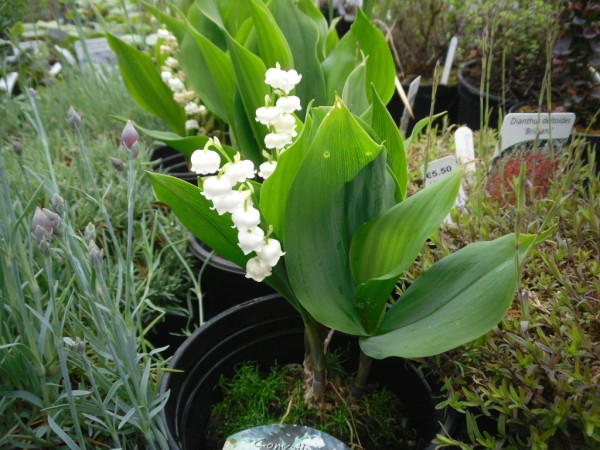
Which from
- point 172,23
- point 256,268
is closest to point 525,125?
point 256,268

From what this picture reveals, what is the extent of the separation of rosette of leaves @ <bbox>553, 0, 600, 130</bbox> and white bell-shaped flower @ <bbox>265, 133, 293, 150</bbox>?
42.0 inches

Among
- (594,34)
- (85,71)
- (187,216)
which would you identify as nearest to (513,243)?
(187,216)

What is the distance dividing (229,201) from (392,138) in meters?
0.30

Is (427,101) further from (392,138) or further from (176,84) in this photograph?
(392,138)

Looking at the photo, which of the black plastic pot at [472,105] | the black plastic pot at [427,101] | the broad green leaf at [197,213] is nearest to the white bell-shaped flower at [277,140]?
the broad green leaf at [197,213]

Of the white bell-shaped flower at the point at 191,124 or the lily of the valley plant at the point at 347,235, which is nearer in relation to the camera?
the lily of the valley plant at the point at 347,235

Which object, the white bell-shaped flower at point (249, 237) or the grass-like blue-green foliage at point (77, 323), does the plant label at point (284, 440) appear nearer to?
the grass-like blue-green foliage at point (77, 323)

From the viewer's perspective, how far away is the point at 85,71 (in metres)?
2.06

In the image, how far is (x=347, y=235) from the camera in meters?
0.72

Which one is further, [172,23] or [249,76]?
[172,23]

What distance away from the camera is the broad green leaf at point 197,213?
691 millimetres

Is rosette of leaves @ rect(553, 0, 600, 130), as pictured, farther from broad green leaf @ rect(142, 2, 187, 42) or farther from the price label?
broad green leaf @ rect(142, 2, 187, 42)

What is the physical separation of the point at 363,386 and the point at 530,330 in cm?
26

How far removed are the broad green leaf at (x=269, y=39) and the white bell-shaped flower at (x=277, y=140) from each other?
1.23 feet
